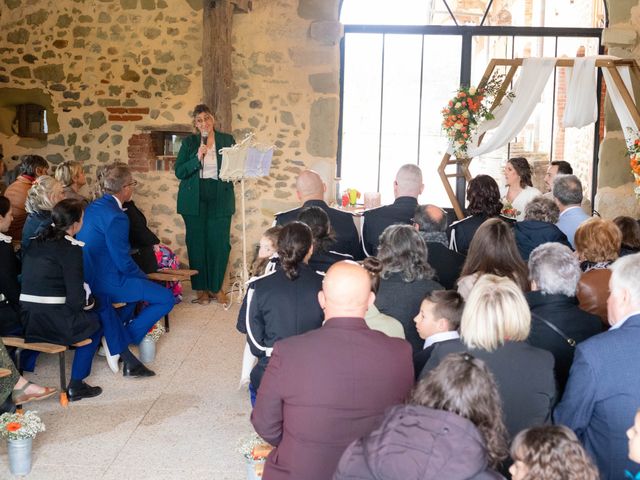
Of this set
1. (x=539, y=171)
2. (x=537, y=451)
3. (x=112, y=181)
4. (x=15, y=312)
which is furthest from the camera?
(x=539, y=171)

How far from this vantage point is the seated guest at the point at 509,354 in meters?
2.91

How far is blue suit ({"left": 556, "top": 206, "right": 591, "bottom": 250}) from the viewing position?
5555mm

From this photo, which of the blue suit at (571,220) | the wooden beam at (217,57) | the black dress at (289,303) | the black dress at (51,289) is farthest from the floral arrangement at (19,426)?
the wooden beam at (217,57)

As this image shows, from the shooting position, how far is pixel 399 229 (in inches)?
161

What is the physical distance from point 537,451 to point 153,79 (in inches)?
288

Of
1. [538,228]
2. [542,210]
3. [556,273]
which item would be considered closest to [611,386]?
[556,273]

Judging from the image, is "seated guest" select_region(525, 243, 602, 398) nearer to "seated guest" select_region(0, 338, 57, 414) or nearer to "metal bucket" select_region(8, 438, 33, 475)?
"metal bucket" select_region(8, 438, 33, 475)

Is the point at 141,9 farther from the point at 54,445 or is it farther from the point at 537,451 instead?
the point at 537,451

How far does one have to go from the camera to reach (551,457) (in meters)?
2.14

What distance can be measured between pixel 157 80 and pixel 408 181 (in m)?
4.24

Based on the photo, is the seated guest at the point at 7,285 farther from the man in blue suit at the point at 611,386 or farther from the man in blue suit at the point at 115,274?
the man in blue suit at the point at 611,386

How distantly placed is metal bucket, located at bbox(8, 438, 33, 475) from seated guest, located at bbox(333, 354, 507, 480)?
7.45 feet

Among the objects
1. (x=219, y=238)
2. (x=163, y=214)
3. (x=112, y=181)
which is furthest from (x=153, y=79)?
(x=112, y=181)

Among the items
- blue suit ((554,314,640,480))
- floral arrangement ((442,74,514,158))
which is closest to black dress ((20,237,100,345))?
blue suit ((554,314,640,480))
